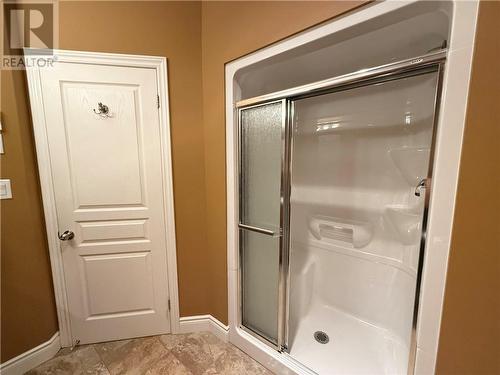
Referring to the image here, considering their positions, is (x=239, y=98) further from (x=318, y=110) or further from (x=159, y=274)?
(x=159, y=274)

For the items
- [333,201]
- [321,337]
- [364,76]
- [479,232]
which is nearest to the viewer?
[479,232]

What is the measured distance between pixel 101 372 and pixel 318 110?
8.17 ft

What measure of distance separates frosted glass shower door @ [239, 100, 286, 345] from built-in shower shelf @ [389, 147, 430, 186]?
2.93 ft

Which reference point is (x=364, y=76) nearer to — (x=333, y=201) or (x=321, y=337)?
(x=333, y=201)

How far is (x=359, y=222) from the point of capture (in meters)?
1.82

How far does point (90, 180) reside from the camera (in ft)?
4.99

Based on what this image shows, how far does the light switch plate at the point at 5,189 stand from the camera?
1.32 m

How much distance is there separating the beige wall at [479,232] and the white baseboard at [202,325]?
4.71ft

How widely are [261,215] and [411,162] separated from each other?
3.62ft

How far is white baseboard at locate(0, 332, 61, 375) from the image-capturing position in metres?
1.41

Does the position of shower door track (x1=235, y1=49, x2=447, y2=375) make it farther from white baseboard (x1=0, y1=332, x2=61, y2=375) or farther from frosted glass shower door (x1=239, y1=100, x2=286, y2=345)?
white baseboard (x1=0, y1=332, x2=61, y2=375)

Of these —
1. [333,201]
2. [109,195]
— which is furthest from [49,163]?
[333,201]

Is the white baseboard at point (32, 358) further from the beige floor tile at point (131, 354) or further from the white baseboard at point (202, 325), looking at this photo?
the white baseboard at point (202, 325)

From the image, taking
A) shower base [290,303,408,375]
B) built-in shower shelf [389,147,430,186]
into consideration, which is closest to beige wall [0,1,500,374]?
shower base [290,303,408,375]
